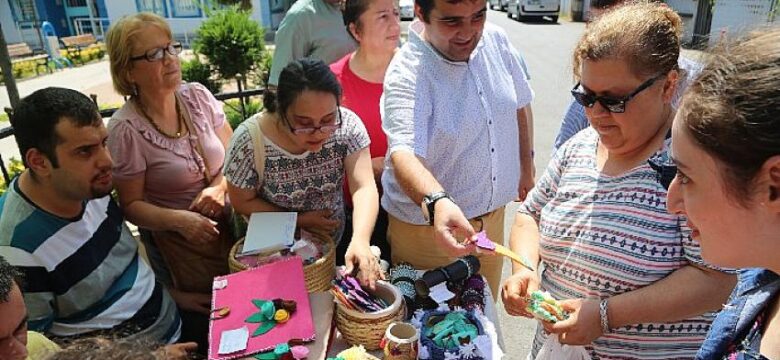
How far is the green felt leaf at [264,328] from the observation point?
1.45m

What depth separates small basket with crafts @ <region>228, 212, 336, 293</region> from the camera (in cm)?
171

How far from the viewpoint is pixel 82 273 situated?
5.64ft

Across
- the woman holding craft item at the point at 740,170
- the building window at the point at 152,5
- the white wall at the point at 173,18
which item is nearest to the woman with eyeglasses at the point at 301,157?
the woman holding craft item at the point at 740,170

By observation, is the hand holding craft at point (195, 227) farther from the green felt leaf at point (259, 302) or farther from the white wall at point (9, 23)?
the white wall at point (9, 23)

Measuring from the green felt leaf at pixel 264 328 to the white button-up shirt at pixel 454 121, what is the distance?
2.35 feet

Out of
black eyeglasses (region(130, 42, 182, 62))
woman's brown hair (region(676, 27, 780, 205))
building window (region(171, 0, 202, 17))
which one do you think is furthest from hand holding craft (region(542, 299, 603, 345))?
building window (region(171, 0, 202, 17))

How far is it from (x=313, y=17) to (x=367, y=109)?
2.91ft

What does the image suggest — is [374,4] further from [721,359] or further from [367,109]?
[721,359]

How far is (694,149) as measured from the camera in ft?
2.99

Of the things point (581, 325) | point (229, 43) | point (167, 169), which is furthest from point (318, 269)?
point (229, 43)

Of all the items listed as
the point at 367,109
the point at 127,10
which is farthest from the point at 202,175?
the point at 127,10

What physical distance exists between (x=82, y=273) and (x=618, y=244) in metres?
1.72

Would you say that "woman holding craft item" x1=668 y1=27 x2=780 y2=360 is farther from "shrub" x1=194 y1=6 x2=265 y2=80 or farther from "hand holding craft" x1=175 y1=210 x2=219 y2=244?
"shrub" x1=194 y1=6 x2=265 y2=80

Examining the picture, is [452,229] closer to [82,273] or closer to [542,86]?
[82,273]
